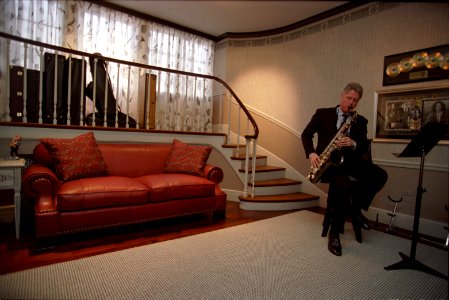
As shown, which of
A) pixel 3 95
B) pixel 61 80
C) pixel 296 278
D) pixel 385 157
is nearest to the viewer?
pixel 3 95

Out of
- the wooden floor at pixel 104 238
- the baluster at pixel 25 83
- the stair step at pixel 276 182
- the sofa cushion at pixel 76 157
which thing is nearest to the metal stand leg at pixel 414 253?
the wooden floor at pixel 104 238

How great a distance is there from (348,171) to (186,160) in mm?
1604

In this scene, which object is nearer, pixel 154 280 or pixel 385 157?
pixel 154 280

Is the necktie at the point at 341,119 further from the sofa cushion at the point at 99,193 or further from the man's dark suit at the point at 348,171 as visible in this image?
the sofa cushion at the point at 99,193

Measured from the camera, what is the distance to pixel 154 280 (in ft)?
4.40

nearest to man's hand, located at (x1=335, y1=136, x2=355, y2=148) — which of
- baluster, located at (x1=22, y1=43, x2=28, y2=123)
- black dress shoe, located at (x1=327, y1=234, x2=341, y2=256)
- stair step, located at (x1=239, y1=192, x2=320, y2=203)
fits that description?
black dress shoe, located at (x1=327, y1=234, x2=341, y2=256)

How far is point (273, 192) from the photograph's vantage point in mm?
3141

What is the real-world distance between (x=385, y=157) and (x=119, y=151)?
8.57 feet

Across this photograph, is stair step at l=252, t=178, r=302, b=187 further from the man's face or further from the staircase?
the man's face

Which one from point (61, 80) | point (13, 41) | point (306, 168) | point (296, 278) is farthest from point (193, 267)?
point (306, 168)

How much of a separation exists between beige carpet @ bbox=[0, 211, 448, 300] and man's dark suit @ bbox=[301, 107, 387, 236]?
1.16ft

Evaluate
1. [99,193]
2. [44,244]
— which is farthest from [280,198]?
[44,244]

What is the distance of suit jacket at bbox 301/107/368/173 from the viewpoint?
1469mm

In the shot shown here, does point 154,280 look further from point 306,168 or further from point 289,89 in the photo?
point 289,89
